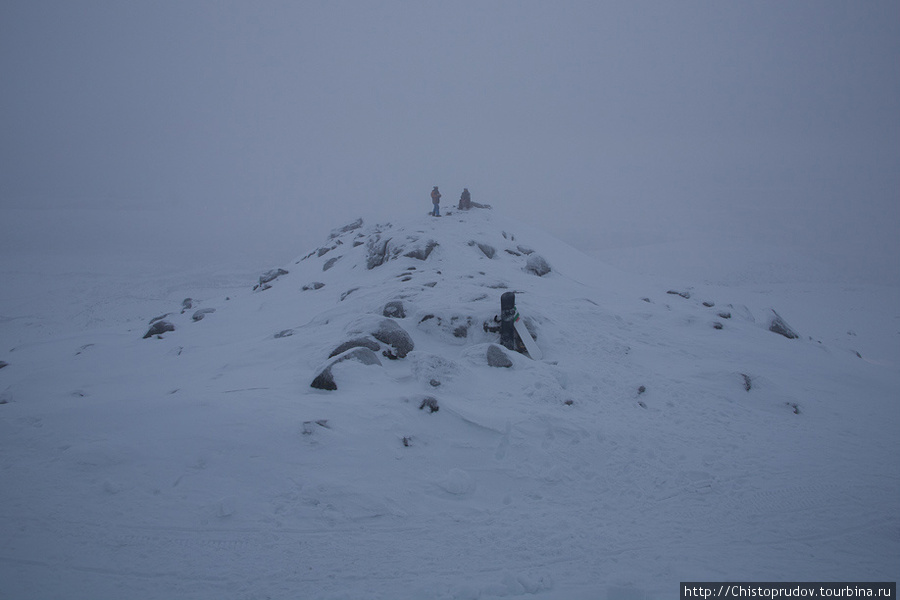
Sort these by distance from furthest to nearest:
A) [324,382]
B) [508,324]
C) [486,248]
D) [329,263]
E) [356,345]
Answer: [329,263] < [486,248] < [508,324] < [356,345] < [324,382]

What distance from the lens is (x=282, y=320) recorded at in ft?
42.2

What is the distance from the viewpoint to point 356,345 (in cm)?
820

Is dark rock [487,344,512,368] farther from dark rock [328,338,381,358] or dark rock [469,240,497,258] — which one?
dark rock [469,240,497,258]

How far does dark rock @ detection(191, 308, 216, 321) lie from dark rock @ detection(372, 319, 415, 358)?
916 cm

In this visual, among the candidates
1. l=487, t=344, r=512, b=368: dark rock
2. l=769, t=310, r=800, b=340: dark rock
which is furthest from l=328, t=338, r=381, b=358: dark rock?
l=769, t=310, r=800, b=340: dark rock

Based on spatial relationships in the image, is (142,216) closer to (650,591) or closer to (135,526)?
(135,526)

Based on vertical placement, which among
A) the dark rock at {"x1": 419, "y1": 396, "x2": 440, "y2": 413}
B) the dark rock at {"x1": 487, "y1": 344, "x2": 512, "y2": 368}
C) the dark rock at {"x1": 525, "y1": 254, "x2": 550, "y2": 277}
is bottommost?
the dark rock at {"x1": 419, "y1": 396, "x2": 440, "y2": 413}

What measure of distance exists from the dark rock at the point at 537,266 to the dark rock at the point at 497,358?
701 cm

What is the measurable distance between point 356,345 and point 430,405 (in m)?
2.25

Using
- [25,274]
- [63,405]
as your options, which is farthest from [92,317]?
[63,405]

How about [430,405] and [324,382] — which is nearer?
[430,405]

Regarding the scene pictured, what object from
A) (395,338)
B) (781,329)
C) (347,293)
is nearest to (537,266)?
(347,293)

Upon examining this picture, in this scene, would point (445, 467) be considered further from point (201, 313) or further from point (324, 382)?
point (201, 313)

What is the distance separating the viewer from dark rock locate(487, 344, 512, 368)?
8281 mm
